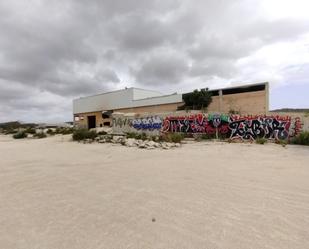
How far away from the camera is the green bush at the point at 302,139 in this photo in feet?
56.5

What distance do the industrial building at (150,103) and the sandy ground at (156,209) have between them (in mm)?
26295

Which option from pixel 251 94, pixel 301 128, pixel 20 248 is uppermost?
pixel 251 94

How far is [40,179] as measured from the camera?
27.5ft

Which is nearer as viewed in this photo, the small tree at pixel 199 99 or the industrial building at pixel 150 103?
the industrial building at pixel 150 103

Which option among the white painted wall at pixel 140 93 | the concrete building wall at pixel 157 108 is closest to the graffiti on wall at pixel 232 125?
the concrete building wall at pixel 157 108

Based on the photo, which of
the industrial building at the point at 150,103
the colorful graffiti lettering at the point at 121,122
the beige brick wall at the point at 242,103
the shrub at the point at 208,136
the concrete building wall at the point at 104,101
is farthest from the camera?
the concrete building wall at the point at 104,101

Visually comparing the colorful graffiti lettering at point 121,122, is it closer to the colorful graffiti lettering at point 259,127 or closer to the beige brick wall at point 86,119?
the colorful graffiti lettering at point 259,127

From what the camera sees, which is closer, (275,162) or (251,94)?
(275,162)

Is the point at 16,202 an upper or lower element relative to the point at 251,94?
lower

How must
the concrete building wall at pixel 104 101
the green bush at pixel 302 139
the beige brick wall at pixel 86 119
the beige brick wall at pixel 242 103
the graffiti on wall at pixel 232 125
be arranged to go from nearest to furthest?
the green bush at pixel 302 139 → the graffiti on wall at pixel 232 125 → the beige brick wall at pixel 242 103 → the concrete building wall at pixel 104 101 → the beige brick wall at pixel 86 119

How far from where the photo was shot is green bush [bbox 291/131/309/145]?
56.5 feet

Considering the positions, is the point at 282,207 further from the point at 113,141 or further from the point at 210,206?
the point at 113,141

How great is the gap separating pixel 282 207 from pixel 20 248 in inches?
181

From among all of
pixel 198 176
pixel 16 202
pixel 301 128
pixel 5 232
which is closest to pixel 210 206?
pixel 198 176
